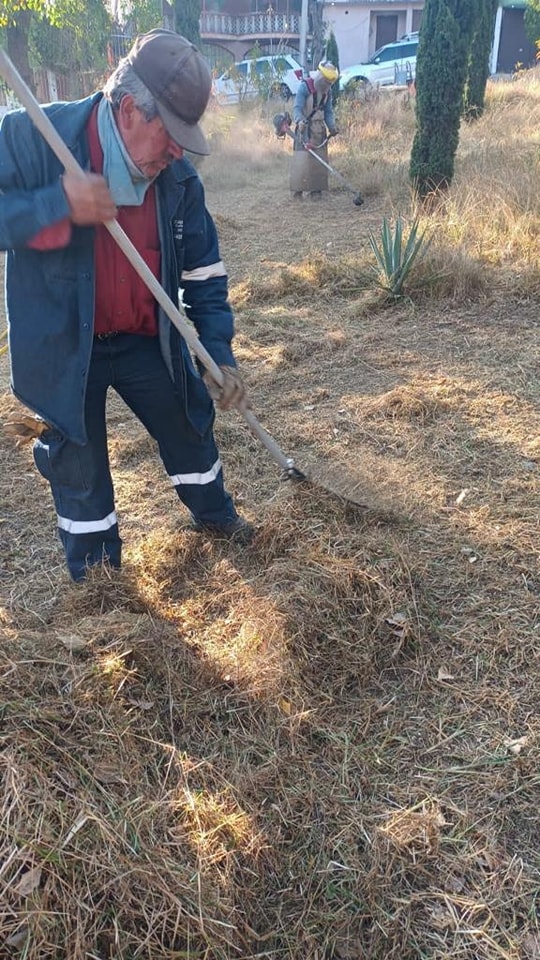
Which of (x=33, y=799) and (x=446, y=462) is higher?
(x=33, y=799)

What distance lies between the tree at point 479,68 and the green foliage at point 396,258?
9.07 meters

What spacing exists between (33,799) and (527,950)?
117cm

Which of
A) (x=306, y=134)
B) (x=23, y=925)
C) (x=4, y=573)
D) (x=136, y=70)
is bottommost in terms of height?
(x=4, y=573)

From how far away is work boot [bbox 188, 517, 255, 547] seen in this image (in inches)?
115

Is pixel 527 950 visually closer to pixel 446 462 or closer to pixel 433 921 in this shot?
pixel 433 921

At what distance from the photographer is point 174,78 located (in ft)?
6.11

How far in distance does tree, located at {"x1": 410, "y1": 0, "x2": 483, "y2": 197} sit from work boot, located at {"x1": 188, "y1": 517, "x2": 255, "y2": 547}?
22.8ft

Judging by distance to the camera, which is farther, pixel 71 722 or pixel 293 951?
pixel 71 722

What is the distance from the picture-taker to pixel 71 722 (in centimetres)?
169

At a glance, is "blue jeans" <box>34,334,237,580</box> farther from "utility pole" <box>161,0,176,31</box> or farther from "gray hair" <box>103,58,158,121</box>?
"utility pole" <box>161,0,176,31</box>

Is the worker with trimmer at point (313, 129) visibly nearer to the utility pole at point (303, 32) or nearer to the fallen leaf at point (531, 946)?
the fallen leaf at point (531, 946)

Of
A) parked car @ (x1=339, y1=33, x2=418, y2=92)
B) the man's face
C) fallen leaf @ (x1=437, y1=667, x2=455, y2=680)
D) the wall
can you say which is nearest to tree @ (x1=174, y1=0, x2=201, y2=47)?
parked car @ (x1=339, y1=33, x2=418, y2=92)

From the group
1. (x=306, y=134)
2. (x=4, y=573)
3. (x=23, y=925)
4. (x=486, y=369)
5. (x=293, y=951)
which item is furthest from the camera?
(x=306, y=134)

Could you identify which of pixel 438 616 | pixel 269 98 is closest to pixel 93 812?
pixel 438 616
